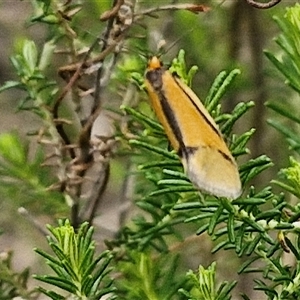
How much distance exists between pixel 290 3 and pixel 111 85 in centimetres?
73

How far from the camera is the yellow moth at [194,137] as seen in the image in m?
0.61

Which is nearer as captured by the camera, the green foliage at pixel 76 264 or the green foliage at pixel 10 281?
the green foliage at pixel 76 264

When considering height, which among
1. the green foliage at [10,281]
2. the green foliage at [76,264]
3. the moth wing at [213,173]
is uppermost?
the moth wing at [213,173]

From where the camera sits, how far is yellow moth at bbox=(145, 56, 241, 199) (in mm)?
606

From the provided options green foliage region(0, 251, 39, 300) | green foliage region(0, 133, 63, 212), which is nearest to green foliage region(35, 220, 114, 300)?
green foliage region(0, 251, 39, 300)

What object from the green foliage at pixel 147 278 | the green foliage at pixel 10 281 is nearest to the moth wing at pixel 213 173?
the green foliage at pixel 147 278

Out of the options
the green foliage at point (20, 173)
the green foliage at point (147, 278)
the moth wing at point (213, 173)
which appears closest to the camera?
the moth wing at point (213, 173)

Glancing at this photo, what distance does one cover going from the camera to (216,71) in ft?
4.55

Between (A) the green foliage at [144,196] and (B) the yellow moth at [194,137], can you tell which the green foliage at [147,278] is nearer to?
(A) the green foliage at [144,196]

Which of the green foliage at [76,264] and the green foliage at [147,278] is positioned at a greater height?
the green foliage at [76,264]

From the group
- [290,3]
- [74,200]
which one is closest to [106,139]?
[74,200]

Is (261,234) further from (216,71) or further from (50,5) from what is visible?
(216,71)

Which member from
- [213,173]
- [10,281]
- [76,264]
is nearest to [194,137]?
[213,173]

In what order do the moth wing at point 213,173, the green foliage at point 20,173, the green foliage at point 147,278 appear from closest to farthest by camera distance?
the moth wing at point 213,173 < the green foliage at point 147,278 < the green foliage at point 20,173
